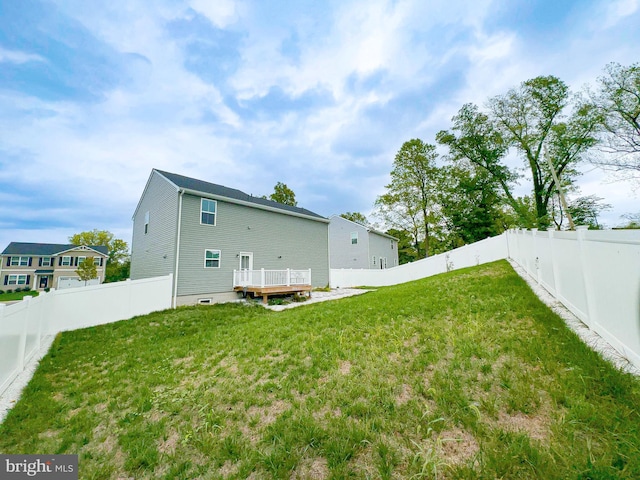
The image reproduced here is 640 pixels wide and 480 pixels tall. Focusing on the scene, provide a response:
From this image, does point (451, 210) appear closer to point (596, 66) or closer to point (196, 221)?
point (596, 66)

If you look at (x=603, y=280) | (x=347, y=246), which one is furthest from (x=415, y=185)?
(x=603, y=280)

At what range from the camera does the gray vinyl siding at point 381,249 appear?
78.2 feet

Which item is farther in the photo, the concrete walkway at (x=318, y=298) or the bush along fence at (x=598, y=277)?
the concrete walkway at (x=318, y=298)

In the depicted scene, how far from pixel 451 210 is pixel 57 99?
2597cm

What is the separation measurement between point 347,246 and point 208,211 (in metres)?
14.7

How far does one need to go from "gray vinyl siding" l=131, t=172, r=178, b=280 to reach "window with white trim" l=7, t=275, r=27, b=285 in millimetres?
29440

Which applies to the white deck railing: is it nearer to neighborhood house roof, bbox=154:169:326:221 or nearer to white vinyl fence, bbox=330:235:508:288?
neighborhood house roof, bbox=154:169:326:221

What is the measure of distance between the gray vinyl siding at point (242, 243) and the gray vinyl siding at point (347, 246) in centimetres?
651

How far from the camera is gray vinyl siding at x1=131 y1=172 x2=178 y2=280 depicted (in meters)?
11.6

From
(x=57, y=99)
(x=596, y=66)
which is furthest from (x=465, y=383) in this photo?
(x=596, y=66)

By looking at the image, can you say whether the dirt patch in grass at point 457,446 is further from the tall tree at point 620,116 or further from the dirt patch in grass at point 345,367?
the tall tree at point 620,116

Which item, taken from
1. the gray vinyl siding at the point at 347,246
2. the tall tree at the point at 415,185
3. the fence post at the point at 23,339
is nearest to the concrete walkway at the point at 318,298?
the fence post at the point at 23,339

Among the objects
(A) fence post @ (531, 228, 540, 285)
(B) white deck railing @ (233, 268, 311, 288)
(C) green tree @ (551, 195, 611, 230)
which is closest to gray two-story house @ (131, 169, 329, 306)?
(B) white deck railing @ (233, 268, 311, 288)

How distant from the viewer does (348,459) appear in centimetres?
204
